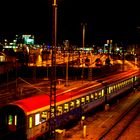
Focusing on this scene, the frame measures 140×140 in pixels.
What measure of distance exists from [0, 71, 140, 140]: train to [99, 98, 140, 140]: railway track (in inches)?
100

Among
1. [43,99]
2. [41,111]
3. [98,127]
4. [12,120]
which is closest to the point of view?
[12,120]

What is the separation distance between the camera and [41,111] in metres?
20.8

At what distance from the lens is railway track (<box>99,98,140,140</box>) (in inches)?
967

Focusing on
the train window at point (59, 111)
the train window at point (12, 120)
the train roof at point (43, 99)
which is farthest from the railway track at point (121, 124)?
the train window at point (12, 120)

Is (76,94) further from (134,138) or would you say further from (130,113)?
(130,113)

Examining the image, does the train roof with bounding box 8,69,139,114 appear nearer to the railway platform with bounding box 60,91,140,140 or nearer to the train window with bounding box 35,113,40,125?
the train window with bounding box 35,113,40,125

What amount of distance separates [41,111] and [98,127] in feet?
25.9

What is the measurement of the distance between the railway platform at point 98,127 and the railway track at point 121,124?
41 cm

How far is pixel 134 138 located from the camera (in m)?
24.2

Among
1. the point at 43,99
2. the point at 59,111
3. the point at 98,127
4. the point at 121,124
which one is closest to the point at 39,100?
the point at 43,99

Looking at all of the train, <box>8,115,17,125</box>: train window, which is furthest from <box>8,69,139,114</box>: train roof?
<box>8,115,17,125</box>: train window

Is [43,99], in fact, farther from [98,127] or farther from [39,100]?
[98,127]

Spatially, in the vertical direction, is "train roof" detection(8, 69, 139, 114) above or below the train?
above

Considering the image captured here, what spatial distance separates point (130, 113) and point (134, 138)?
9.99m
